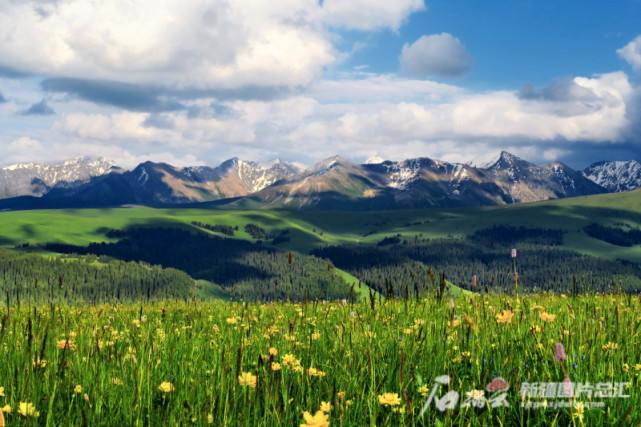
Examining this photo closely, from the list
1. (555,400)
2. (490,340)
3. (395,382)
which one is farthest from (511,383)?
(490,340)

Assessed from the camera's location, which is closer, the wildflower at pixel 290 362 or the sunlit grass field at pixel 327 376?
the sunlit grass field at pixel 327 376

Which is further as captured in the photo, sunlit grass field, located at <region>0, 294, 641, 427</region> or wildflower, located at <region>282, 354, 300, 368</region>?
wildflower, located at <region>282, 354, 300, 368</region>

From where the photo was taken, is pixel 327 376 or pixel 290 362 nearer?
pixel 290 362

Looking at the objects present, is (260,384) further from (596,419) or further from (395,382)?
(596,419)

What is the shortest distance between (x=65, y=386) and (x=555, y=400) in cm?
467

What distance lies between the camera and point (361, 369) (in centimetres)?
523

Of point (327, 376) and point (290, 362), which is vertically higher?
point (290, 362)

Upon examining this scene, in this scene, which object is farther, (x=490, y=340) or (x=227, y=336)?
(x=227, y=336)

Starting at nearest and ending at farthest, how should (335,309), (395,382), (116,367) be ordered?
(395,382), (116,367), (335,309)

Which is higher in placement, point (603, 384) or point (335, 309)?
point (603, 384)

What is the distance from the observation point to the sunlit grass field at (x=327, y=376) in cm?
392

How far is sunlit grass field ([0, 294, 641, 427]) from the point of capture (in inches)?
154

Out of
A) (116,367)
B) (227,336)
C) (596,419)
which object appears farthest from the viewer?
(227,336)

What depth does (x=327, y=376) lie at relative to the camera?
17.1 ft
